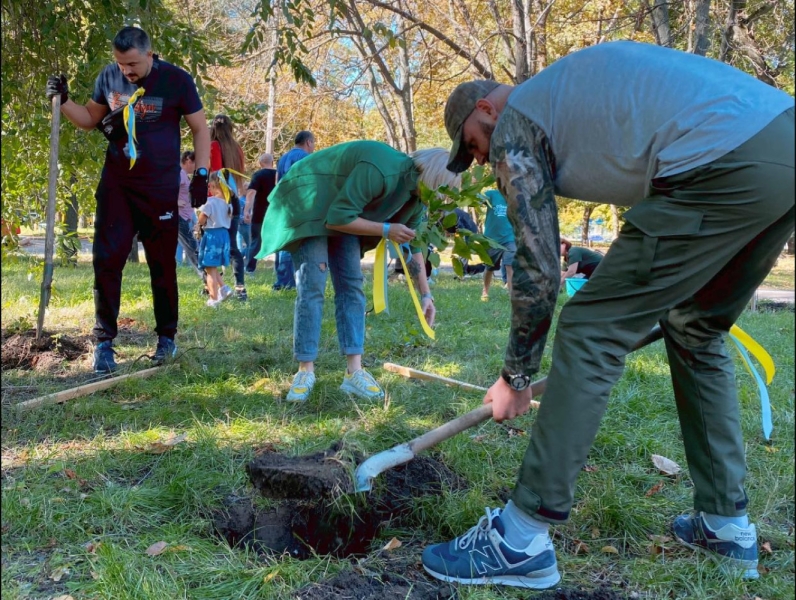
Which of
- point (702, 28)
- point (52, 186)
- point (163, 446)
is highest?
point (702, 28)

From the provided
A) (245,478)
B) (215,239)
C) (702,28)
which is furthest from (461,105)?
(215,239)

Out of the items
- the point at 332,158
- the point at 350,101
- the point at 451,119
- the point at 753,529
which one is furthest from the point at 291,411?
the point at 350,101

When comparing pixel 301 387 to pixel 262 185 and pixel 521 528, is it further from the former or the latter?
pixel 262 185

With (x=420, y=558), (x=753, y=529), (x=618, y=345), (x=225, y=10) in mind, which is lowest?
(x=420, y=558)

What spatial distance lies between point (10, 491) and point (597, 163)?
2.43 m

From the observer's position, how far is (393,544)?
256 centimetres

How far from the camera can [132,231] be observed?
4562 mm


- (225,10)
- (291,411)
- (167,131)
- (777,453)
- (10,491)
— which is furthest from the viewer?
(225,10)

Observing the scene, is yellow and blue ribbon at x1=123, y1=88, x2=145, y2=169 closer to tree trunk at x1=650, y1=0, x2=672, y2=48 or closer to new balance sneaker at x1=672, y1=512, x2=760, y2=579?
new balance sneaker at x1=672, y1=512, x2=760, y2=579

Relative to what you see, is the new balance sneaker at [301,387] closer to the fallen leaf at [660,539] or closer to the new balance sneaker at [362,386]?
the new balance sneaker at [362,386]

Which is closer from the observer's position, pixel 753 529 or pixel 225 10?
pixel 753 529

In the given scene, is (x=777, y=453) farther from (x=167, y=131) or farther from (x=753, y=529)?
(x=167, y=131)

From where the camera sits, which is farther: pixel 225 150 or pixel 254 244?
pixel 254 244

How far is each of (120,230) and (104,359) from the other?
829 mm
